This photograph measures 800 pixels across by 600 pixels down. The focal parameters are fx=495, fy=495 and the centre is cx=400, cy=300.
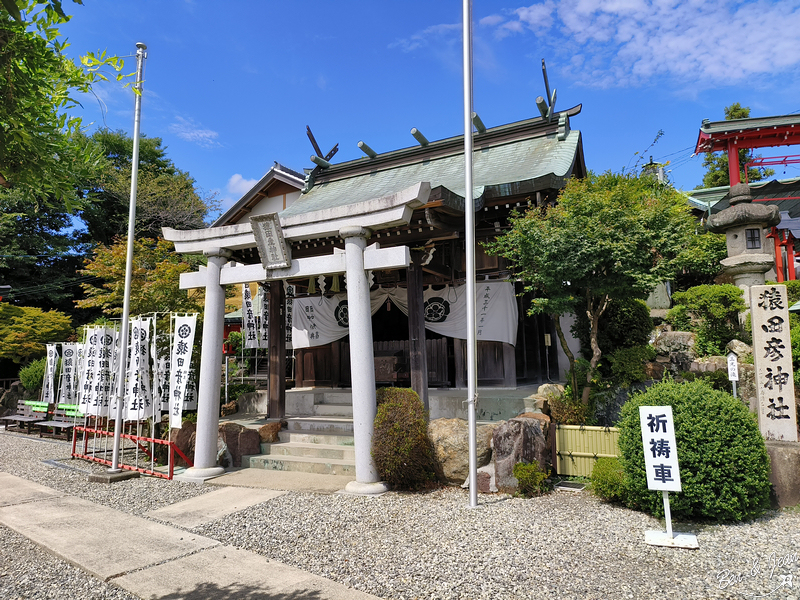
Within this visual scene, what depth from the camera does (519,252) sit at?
9.45m

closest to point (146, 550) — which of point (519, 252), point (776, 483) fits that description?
point (519, 252)

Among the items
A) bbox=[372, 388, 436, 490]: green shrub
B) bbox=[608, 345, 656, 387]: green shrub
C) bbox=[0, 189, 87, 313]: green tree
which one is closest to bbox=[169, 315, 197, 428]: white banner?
bbox=[372, 388, 436, 490]: green shrub

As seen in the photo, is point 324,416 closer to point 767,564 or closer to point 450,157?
point 450,157

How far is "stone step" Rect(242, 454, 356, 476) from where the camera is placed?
9.62 meters

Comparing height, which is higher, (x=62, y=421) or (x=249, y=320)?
(x=249, y=320)

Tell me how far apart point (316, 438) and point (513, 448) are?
465 centimetres

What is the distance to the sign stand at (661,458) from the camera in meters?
5.64

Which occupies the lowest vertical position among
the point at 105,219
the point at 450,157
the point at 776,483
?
the point at 776,483

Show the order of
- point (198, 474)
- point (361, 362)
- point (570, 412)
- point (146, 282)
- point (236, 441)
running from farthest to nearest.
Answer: point (146, 282), point (236, 441), point (198, 474), point (570, 412), point (361, 362)

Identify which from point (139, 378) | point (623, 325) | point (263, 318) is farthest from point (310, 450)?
point (623, 325)

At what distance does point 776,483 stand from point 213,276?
9.99 metres

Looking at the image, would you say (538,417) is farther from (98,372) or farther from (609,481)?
(98,372)

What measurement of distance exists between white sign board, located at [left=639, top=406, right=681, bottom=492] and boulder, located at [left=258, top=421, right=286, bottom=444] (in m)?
7.90

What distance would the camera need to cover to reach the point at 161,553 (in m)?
5.75
